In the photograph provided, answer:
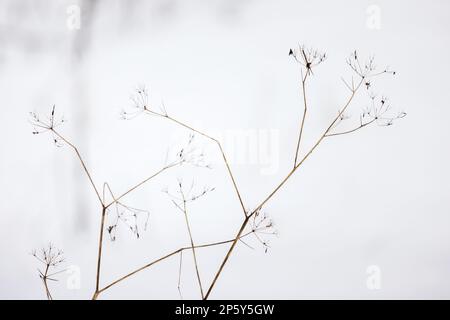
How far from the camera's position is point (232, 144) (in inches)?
34.0

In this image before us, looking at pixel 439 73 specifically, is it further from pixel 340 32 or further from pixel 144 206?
pixel 144 206

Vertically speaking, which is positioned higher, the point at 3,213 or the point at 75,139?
the point at 75,139

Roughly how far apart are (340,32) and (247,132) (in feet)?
0.99

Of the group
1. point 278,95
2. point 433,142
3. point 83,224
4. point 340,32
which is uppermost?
point 340,32

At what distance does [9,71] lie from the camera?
88 centimetres

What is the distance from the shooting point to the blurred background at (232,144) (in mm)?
861

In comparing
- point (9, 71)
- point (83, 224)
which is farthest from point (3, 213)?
point (9, 71)

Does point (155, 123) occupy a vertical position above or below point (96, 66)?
below

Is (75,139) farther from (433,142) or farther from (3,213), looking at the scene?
(433,142)

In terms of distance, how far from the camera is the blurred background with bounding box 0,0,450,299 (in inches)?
33.9

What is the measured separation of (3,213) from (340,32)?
0.85 meters

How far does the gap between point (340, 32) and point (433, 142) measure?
1.03ft

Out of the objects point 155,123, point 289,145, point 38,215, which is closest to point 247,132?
point 289,145

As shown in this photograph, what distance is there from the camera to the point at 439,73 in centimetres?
87
